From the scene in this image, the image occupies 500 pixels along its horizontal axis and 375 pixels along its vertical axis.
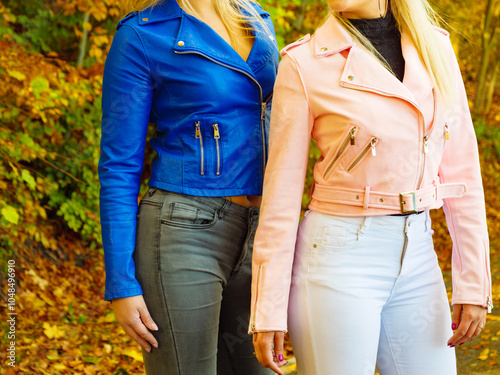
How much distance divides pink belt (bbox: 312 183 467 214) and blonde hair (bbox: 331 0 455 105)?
0.31 meters

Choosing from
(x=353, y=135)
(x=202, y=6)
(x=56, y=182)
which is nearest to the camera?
(x=353, y=135)

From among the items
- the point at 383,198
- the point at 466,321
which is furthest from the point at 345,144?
the point at 466,321

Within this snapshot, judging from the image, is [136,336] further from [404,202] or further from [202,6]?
[202,6]

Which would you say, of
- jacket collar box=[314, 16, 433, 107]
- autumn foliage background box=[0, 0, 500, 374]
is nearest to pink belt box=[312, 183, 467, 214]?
jacket collar box=[314, 16, 433, 107]

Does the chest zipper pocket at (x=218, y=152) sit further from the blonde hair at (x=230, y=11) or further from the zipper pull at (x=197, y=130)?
the blonde hair at (x=230, y=11)

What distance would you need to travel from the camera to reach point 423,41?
180cm

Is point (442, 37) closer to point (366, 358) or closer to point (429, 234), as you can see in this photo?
point (429, 234)

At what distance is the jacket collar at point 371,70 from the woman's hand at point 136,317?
1.00 m

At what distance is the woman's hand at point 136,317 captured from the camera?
1914mm

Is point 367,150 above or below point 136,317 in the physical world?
above

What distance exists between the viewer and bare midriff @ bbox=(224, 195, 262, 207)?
204cm

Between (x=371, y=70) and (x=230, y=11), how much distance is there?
2.34 feet

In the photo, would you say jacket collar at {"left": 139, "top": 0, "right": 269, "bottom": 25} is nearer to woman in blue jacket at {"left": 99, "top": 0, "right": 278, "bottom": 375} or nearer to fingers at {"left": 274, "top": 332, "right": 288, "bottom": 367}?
woman in blue jacket at {"left": 99, "top": 0, "right": 278, "bottom": 375}

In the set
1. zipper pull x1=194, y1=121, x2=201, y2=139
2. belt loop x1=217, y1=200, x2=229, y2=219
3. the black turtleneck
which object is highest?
the black turtleneck
